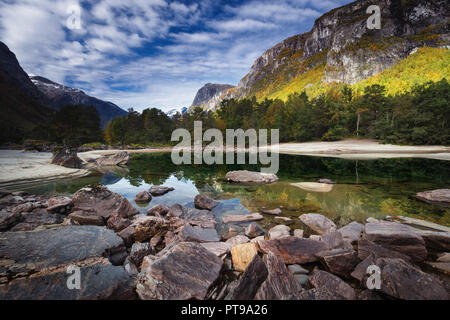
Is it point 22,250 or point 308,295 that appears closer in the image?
point 308,295

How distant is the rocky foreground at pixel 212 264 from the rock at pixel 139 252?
0.08ft

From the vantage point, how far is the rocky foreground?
327 cm

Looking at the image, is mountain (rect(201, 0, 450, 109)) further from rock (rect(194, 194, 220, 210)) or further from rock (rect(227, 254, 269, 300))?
rock (rect(227, 254, 269, 300))

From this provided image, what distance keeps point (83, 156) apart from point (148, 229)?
41898 mm

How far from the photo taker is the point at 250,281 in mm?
3613

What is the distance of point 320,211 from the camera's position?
918cm

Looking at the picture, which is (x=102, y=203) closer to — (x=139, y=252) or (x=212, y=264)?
(x=139, y=252)

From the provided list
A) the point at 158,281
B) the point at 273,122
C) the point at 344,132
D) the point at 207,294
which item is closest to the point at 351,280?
the point at 207,294

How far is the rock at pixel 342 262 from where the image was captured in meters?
4.22

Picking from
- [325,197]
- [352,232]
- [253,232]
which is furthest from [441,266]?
[325,197]

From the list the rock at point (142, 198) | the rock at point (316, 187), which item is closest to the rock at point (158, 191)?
the rock at point (142, 198)
